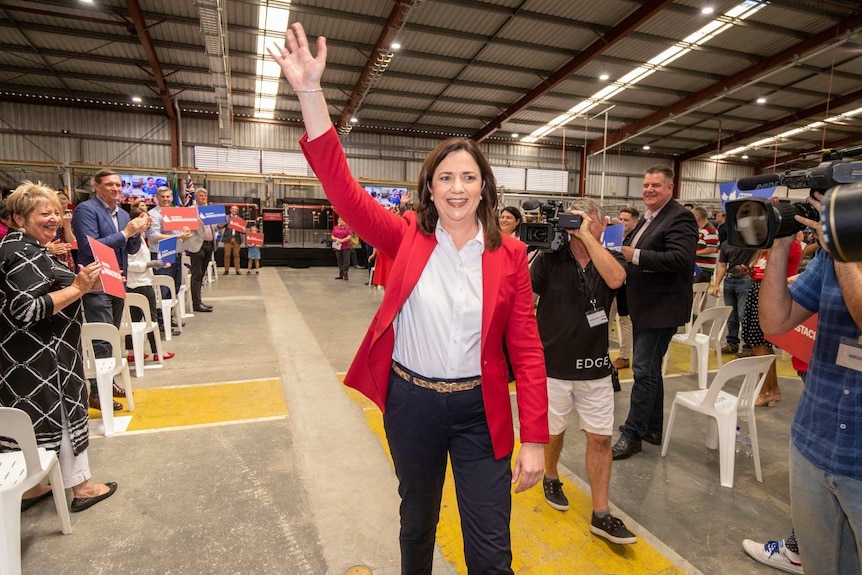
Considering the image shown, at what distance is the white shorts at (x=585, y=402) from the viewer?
216cm

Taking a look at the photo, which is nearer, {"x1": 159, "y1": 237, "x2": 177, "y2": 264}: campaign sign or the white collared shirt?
the white collared shirt

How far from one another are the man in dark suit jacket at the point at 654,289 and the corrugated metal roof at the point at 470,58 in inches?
275

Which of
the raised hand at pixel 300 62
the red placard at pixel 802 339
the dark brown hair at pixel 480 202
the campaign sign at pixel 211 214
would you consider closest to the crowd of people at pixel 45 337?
the raised hand at pixel 300 62

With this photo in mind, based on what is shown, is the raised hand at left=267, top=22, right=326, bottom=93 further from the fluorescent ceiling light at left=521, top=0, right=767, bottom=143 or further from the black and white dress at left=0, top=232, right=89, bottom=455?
the fluorescent ceiling light at left=521, top=0, right=767, bottom=143

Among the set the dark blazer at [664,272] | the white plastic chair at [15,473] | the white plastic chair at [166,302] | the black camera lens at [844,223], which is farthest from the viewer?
the white plastic chair at [166,302]

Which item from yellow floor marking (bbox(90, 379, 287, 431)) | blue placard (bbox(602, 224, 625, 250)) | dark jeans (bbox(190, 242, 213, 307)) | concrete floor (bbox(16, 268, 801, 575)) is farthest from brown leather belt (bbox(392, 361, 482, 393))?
dark jeans (bbox(190, 242, 213, 307))

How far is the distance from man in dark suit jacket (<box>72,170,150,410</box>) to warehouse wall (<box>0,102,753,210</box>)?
10181 millimetres

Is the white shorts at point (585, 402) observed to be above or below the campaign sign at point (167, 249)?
below

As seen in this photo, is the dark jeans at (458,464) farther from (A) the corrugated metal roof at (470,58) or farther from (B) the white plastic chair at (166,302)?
(A) the corrugated metal roof at (470,58)

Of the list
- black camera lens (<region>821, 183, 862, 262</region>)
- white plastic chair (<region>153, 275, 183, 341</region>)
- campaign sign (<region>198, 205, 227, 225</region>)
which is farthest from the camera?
campaign sign (<region>198, 205, 227, 225</region>)

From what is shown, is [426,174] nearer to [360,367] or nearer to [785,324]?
[360,367]

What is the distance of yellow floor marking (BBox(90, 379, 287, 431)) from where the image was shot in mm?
3422

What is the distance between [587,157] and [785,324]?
64.3ft

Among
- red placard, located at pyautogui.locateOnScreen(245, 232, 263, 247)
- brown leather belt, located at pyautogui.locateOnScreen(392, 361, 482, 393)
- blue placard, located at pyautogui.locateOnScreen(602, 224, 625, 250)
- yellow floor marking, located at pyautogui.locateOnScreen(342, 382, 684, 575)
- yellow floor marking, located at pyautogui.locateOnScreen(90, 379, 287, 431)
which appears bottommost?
yellow floor marking, located at pyautogui.locateOnScreen(342, 382, 684, 575)
